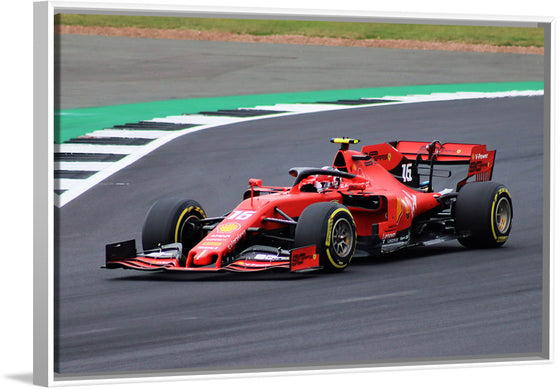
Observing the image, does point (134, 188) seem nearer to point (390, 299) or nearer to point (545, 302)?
point (390, 299)

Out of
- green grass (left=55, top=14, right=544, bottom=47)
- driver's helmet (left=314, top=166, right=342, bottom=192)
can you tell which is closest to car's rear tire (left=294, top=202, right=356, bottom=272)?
driver's helmet (left=314, top=166, right=342, bottom=192)

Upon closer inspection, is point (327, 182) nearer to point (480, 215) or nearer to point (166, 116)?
point (480, 215)

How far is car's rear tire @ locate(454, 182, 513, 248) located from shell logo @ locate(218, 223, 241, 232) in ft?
10.4

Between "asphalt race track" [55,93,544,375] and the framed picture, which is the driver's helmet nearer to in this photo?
the framed picture

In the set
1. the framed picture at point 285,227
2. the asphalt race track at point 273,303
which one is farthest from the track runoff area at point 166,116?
the asphalt race track at point 273,303

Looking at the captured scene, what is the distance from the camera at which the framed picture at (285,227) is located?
9055mm

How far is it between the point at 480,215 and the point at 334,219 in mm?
2625

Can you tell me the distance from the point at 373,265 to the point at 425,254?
1.13 meters

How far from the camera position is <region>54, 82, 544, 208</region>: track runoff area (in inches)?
738

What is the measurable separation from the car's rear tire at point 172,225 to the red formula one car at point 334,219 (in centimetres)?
1

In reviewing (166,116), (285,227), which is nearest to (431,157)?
(285,227)

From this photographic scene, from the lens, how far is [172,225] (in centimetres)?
1285

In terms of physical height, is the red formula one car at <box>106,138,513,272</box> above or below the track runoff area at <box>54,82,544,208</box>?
below
